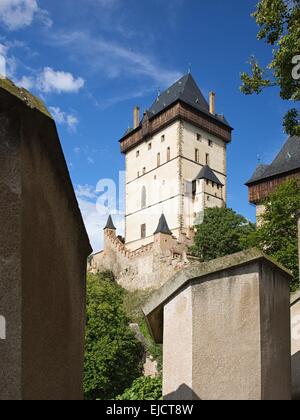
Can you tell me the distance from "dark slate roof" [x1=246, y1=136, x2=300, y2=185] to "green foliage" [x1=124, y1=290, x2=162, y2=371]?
48.5 ft

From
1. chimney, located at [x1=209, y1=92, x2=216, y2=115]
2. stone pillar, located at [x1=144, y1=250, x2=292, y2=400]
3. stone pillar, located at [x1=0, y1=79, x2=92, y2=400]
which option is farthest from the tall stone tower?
stone pillar, located at [x1=0, y1=79, x2=92, y2=400]

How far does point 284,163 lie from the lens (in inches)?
1799

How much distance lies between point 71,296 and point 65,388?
0.52 metres

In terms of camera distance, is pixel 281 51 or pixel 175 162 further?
pixel 175 162

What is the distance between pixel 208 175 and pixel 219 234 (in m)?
19.3

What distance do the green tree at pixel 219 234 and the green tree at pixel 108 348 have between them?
12994 millimetres

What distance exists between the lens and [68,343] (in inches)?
119

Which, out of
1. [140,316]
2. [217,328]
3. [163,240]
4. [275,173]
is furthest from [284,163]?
[217,328]

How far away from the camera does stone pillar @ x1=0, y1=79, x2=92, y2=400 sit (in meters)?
2.21

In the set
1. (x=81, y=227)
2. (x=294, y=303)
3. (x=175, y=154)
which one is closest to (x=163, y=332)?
(x=81, y=227)

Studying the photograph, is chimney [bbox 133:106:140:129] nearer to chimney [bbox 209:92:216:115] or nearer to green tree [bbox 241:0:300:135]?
chimney [bbox 209:92:216:115]

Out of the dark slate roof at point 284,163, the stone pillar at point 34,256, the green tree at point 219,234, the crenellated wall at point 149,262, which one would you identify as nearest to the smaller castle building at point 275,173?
the dark slate roof at point 284,163

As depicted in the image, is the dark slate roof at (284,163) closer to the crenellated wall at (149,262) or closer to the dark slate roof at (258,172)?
the dark slate roof at (258,172)

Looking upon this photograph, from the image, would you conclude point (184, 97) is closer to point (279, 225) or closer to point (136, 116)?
point (136, 116)
